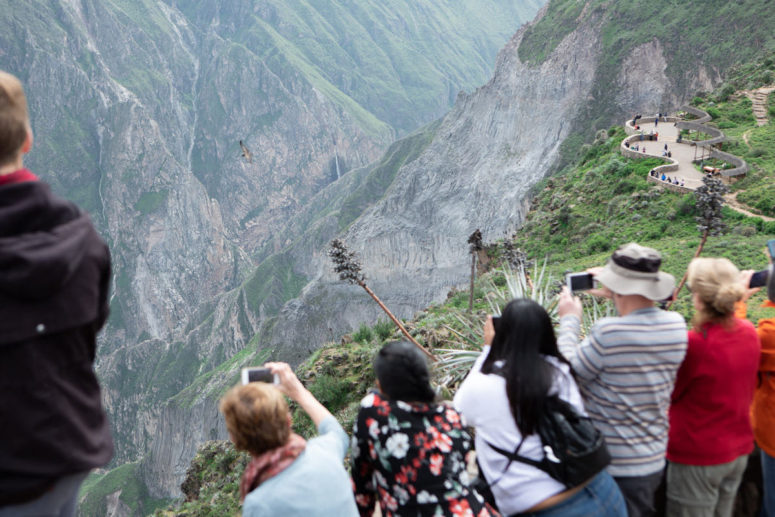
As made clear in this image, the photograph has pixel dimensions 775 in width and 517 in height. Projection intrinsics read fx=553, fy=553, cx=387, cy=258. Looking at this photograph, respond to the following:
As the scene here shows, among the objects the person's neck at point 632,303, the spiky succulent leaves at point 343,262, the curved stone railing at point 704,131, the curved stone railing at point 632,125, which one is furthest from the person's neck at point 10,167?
the curved stone railing at point 632,125

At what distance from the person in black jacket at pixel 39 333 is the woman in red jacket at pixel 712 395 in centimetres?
362

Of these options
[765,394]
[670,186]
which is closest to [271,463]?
[765,394]

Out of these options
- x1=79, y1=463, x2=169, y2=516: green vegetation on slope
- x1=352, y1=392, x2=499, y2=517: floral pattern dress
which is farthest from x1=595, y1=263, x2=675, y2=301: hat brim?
x1=79, y1=463, x2=169, y2=516: green vegetation on slope

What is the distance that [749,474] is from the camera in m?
4.81

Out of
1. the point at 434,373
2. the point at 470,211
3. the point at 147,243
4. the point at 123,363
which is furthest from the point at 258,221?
the point at 434,373

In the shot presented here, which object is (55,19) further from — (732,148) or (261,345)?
(732,148)

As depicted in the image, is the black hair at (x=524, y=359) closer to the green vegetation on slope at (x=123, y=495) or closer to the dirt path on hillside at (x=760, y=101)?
the dirt path on hillside at (x=760, y=101)

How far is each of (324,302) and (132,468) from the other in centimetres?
3674

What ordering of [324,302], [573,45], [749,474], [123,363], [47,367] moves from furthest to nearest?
[123,363] → [324,302] → [573,45] → [749,474] → [47,367]

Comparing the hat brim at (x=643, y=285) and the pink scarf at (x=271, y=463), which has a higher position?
the hat brim at (x=643, y=285)

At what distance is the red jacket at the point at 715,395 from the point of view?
12.2 ft

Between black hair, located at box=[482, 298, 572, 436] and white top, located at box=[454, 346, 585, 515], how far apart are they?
0.20 ft

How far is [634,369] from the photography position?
11.9ft

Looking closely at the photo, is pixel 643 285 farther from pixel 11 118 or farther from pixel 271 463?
pixel 11 118
